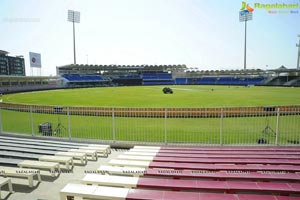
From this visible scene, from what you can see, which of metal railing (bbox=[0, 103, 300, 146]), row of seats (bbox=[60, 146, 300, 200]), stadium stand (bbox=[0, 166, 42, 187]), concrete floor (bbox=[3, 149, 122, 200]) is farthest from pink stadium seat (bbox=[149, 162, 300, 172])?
metal railing (bbox=[0, 103, 300, 146])

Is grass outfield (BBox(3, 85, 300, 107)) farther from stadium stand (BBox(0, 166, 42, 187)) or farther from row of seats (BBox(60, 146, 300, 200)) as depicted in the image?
stadium stand (BBox(0, 166, 42, 187))

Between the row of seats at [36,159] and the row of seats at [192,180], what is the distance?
158 cm

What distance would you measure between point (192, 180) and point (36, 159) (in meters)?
4.28

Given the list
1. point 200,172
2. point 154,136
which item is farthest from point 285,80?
point 200,172

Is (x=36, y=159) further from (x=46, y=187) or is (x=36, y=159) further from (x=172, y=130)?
(x=172, y=130)

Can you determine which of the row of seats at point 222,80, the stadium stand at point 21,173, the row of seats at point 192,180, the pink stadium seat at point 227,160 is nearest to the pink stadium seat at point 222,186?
the row of seats at point 192,180

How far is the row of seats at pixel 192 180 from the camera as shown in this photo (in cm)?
324

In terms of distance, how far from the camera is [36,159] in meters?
5.66

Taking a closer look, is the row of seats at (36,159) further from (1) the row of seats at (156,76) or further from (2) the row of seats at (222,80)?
(1) the row of seats at (156,76)

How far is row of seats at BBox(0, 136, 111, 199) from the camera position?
4.68 metres

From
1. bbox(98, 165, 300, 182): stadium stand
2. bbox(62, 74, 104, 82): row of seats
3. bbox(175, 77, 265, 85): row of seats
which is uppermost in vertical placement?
bbox(62, 74, 104, 82): row of seats

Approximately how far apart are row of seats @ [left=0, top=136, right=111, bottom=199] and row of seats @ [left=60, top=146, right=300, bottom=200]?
1581mm

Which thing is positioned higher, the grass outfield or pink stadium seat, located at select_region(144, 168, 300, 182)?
pink stadium seat, located at select_region(144, 168, 300, 182)

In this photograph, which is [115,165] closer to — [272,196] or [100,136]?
[272,196]
